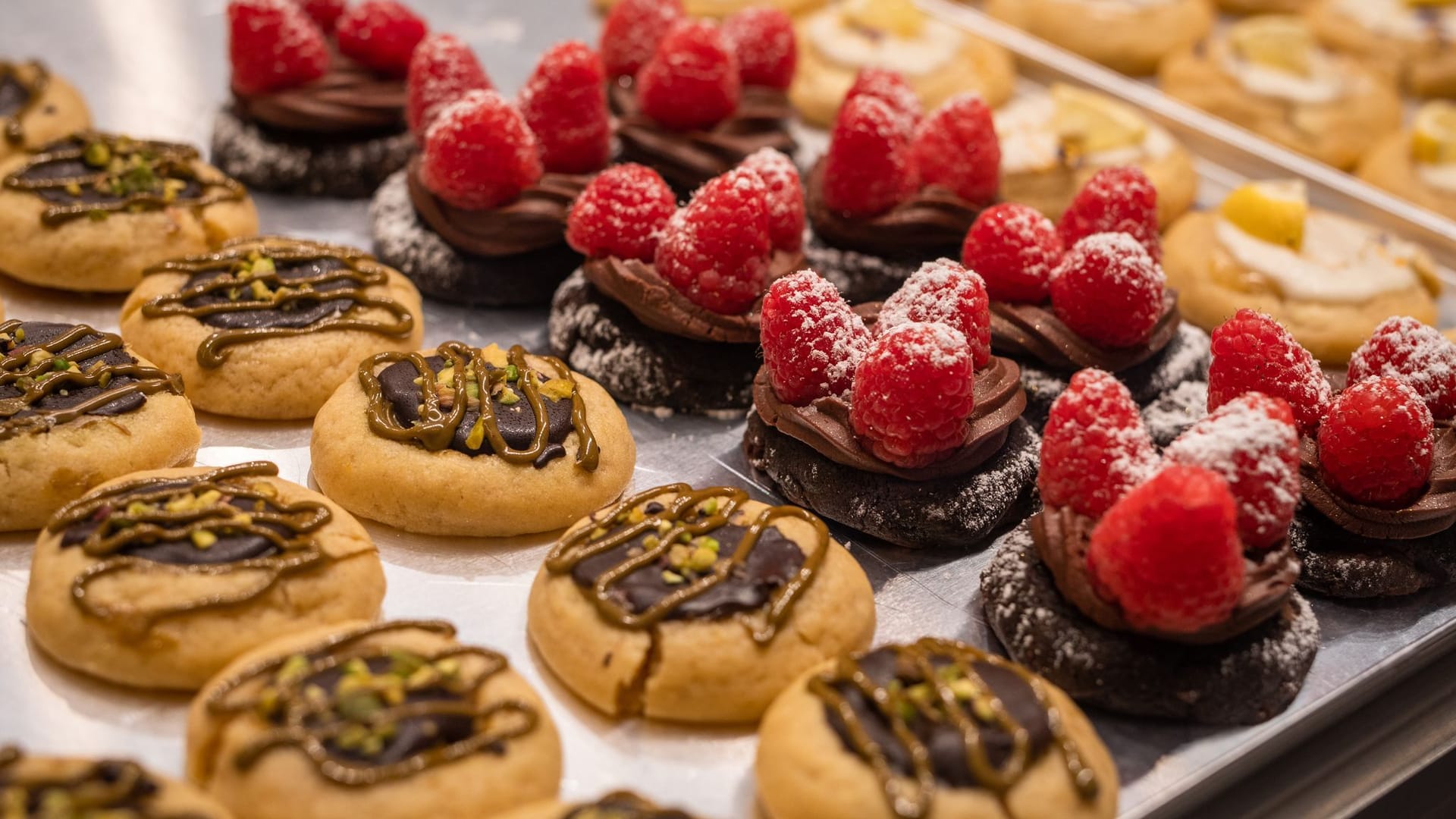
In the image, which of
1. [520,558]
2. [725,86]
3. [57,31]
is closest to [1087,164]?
[725,86]

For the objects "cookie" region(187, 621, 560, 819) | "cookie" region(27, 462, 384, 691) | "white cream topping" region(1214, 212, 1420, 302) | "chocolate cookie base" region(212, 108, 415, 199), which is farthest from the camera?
"chocolate cookie base" region(212, 108, 415, 199)

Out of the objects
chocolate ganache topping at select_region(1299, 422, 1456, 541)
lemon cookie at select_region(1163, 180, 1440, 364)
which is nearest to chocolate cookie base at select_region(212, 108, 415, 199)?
lemon cookie at select_region(1163, 180, 1440, 364)

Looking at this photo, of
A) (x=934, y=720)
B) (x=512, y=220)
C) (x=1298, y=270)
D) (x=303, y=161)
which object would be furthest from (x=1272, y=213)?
(x=303, y=161)

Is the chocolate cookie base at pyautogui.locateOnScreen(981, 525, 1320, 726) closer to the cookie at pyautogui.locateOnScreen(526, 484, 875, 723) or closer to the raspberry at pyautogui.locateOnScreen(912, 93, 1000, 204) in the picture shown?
the cookie at pyautogui.locateOnScreen(526, 484, 875, 723)

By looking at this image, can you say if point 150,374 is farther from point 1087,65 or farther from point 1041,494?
point 1087,65

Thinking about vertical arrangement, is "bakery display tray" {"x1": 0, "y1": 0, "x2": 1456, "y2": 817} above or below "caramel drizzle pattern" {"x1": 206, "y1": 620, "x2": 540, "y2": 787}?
below

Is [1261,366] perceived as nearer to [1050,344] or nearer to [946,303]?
[1050,344]
